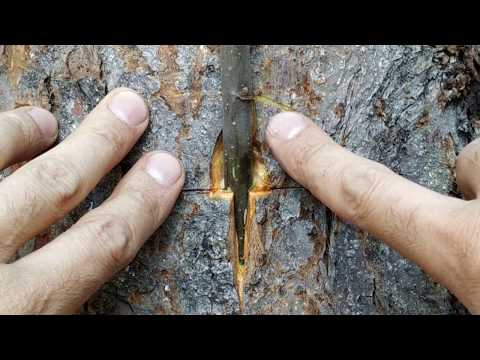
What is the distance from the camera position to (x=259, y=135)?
1780mm

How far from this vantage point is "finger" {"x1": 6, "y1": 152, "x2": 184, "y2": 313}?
4.93 feet

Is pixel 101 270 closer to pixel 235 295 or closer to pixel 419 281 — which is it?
pixel 235 295

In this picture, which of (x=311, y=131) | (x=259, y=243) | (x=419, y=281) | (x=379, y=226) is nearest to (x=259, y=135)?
(x=311, y=131)

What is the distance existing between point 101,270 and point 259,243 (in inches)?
21.4

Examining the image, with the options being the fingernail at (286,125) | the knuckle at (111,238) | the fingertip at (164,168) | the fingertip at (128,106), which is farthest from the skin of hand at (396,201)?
the knuckle at (111,238)

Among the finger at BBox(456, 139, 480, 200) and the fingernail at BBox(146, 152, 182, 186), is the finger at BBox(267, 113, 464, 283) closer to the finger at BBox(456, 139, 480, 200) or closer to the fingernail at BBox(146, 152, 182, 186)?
the finger at BBox(456, 139, 480, 200)

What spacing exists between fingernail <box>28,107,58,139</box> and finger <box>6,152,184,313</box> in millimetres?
323

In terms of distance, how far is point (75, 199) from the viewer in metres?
1.71

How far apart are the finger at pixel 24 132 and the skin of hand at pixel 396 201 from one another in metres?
0.78

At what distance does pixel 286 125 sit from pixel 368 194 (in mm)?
349

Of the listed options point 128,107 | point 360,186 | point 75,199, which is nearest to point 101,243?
point 75,199

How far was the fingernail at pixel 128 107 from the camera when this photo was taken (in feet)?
5.63

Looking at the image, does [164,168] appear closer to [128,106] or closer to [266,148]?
[128,106]

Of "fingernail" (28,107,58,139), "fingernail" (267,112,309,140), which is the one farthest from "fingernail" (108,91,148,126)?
"fingernail" (267,112,309,140)
